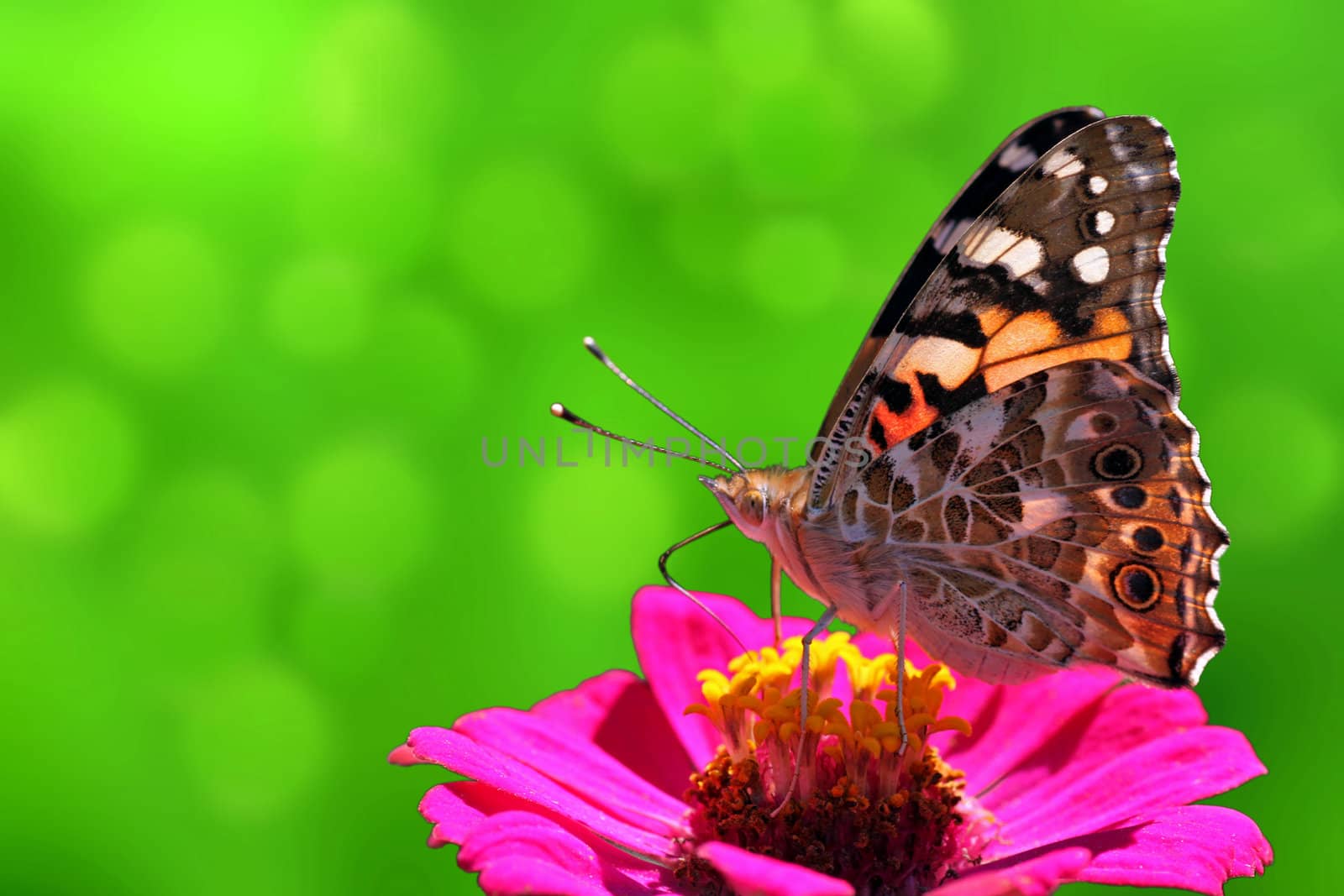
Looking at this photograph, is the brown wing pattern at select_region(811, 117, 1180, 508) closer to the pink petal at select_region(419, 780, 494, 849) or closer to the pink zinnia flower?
the pink zinnia flower

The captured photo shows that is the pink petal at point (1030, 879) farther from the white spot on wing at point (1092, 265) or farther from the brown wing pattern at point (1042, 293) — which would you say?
the white spot on wing at point (1092, 265)

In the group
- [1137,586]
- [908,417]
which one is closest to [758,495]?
[908,417]

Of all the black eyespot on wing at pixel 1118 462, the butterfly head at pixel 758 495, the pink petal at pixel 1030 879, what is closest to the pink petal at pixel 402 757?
the butterfly head at pixel 758 495

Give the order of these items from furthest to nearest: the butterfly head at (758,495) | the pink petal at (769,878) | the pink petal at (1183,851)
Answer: the butterfly head at (758,495) → the pink petal at (1183,851) → the pink petal at (769,878)

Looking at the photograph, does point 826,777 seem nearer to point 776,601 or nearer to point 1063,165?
point 776,601

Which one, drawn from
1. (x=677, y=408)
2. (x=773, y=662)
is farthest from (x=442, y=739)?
(x=677, y=408)

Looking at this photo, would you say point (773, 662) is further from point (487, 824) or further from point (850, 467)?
point (487, 824)
